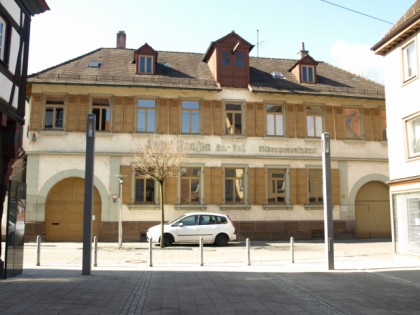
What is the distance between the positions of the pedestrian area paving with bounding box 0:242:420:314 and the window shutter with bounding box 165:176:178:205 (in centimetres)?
715

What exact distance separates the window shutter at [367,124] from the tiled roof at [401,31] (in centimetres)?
1015

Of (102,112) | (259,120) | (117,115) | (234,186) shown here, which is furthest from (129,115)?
(259,120)

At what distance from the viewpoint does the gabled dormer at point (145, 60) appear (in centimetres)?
2595

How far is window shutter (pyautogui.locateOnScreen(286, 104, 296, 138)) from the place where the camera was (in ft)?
85.6

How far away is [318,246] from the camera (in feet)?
71.7

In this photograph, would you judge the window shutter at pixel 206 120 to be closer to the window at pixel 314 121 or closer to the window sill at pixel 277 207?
the window sill at pixel 277 207

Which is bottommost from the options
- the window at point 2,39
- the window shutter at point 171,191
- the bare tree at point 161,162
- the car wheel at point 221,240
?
the car wheel at point 221,240

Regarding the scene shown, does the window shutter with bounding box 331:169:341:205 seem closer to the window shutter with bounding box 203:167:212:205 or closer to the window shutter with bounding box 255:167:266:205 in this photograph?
the window shutter with bounding box 255:167:266:205

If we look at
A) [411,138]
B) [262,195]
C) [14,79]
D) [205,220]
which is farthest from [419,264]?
[14,79]

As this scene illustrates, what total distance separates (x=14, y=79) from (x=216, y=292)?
7.87 meters

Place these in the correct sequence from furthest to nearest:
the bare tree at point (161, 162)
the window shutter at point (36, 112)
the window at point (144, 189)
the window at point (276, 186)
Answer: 1. the window at point (276, 186)
2. the window at point (144, 189)
3. the window shutter at point (36, 112)
4. the bare tree at point (161, 162)

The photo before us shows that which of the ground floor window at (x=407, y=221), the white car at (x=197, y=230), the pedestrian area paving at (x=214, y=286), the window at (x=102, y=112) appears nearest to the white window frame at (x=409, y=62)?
the ground floor window at (x=407, y=221)

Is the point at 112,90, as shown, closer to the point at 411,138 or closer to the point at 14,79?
the point at 14,79

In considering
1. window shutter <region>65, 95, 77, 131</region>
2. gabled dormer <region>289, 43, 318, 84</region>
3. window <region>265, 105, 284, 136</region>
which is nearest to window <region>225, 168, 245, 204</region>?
window <region>265, 105, 284, 136</region>
